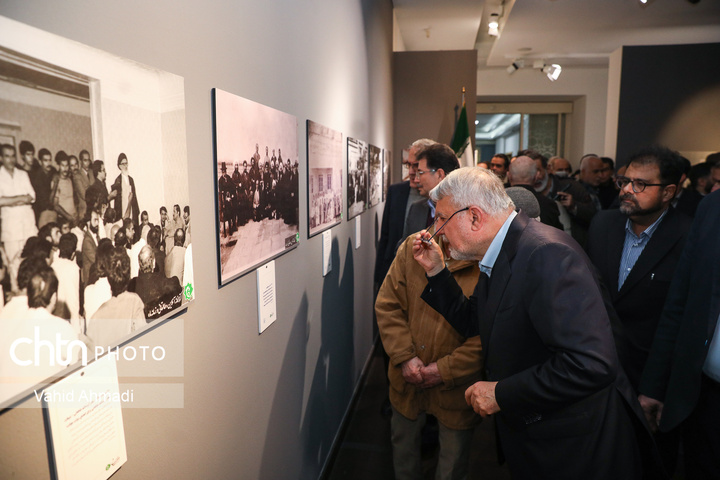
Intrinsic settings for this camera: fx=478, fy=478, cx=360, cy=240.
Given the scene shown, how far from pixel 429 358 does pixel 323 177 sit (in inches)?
44.3

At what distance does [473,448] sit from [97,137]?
127 inches

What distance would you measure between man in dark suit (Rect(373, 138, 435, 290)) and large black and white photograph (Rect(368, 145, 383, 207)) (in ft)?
2.14

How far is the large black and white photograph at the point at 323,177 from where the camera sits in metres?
2.43

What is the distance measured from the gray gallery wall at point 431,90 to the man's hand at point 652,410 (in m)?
4.96

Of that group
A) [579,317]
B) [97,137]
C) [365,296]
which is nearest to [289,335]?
[579,317]

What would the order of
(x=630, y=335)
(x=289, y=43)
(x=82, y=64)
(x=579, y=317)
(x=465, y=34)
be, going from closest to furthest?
(x=82, y=64), (x=579, y=317), (x=289, y=43), (x=630, y=335), (x=465, y=34)

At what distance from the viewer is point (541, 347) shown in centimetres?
163

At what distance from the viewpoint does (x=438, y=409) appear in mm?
2318

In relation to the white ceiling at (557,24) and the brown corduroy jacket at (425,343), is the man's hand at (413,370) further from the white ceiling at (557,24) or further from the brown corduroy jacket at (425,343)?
the white ceiling at (557,24)

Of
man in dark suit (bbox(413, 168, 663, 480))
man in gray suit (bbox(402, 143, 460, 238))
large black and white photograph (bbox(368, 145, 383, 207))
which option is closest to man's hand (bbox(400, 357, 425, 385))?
man in dark suit (bbox(413, 168, 663, 480))

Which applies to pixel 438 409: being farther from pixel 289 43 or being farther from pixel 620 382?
pixel 289 43

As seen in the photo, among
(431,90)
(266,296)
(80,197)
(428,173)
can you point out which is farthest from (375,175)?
(80,197)

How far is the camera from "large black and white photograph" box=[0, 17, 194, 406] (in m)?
0.73

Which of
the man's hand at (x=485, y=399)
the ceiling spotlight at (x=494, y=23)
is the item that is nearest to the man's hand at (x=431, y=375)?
the man's hand at (x=485, y=399)
